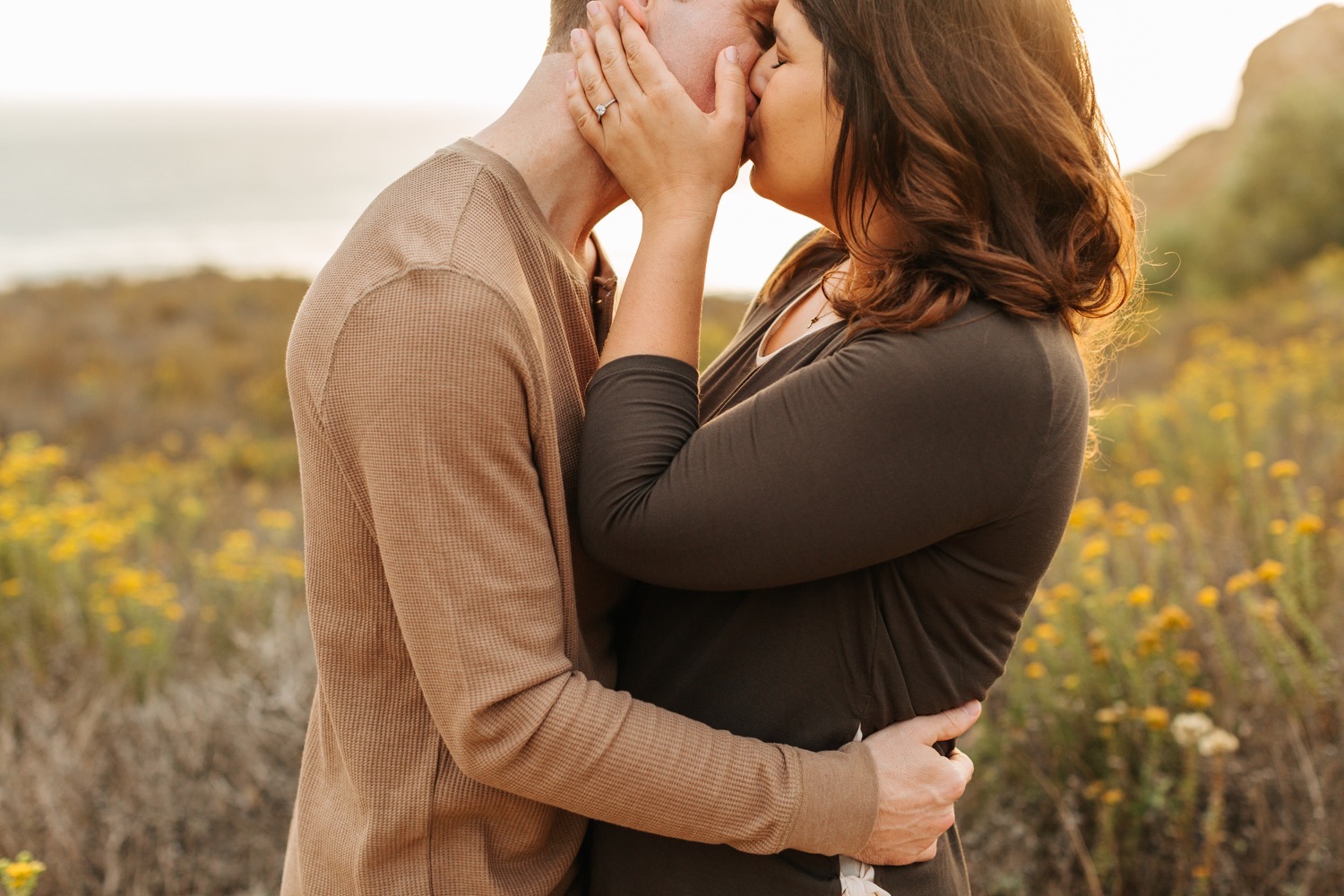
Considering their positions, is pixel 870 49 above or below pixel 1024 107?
above

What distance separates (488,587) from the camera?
1.00 metres

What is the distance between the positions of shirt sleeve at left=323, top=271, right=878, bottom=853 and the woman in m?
0.11

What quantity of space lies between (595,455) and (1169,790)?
6.42 ft

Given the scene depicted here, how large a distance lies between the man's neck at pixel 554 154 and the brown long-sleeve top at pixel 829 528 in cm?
24

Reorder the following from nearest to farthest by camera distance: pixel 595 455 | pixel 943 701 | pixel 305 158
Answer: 1. pixel 595 455
2. pixel 943 701
3. pixel 305 158

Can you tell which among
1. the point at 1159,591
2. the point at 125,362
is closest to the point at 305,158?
the point at 125,362

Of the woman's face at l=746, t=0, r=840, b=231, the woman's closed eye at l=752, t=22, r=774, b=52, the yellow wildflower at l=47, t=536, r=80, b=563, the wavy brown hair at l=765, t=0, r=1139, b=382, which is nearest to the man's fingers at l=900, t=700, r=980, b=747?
the wavy brown hair at l=765, t=0, r=1139, b=382

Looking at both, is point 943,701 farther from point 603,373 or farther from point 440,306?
point 440,306

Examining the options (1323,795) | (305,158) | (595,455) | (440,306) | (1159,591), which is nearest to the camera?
(440,306)

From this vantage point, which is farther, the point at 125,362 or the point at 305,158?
the point at 305,158

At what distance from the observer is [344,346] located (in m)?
0.99

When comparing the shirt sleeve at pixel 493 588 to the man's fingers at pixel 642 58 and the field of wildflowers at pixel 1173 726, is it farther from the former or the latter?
the field of wildflowers at pixel 1173 726

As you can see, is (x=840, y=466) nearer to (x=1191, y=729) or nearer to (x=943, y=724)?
(x=943, y=724)

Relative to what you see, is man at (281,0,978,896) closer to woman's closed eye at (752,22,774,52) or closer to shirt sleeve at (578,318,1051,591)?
woman's closed eye at (752,22,774,52)
